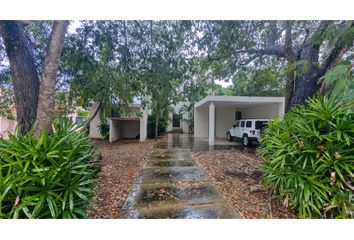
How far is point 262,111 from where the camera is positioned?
16.0 metres

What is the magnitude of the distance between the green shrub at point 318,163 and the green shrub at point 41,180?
3375mm

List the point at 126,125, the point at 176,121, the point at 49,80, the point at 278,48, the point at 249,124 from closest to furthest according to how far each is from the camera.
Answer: the point at 49,80, the point at 278,48, the point at 249,124, the point at 126,125, the point at 176,121

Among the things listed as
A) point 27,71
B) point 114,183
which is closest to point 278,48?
point 114,183

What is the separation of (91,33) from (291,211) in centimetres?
734

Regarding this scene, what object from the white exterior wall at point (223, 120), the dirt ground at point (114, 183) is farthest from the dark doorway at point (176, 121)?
the dirt ground at point (114, 183)

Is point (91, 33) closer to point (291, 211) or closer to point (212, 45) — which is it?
point (212, 45)

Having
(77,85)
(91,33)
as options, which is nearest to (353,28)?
(91,33)

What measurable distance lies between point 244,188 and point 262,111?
12.3 metres

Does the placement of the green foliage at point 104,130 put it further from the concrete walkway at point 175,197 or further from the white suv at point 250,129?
the concrete walkway at point 175,197

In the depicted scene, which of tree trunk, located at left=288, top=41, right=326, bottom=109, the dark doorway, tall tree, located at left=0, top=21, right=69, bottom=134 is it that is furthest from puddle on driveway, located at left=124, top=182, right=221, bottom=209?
the dark doorway

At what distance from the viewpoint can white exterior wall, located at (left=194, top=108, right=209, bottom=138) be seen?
1852 centimetres

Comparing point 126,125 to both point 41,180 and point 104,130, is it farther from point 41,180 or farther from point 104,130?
point 41,180

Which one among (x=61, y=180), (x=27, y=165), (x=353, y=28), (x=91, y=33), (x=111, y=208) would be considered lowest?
(x=111, y=208)

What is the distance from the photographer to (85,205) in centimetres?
320
